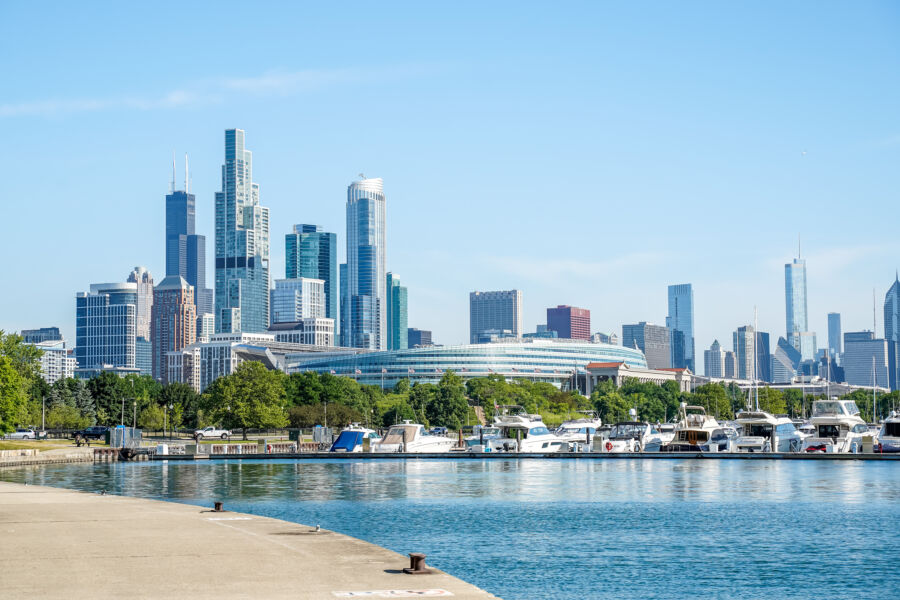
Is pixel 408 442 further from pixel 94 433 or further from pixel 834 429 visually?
pixel 94 433

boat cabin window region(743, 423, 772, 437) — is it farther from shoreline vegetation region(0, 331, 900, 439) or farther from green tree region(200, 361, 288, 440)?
green tree region(200, 361, 288, 440)

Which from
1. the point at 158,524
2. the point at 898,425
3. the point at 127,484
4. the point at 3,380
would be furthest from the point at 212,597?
the point at 898,425

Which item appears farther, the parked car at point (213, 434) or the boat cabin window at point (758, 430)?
the parked car at point (213, 434)

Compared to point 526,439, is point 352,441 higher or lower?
lower

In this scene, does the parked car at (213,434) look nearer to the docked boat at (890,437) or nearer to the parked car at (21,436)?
the parked car at (21,436)

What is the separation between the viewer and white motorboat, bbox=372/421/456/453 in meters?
121

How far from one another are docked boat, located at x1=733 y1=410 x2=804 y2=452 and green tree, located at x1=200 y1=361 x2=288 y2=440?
217ft

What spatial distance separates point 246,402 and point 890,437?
83446 mm

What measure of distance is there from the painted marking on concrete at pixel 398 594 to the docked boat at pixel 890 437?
3594 inches

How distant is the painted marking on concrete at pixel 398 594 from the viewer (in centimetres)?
2373

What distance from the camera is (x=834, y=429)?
114 m

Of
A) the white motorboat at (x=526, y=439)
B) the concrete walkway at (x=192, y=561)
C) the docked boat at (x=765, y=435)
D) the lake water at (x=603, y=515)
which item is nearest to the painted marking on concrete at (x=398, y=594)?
the concrete walkway at (x=192, y=561)

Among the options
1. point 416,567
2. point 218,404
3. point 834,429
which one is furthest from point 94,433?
point 416,567

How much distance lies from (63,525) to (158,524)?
2991mm
